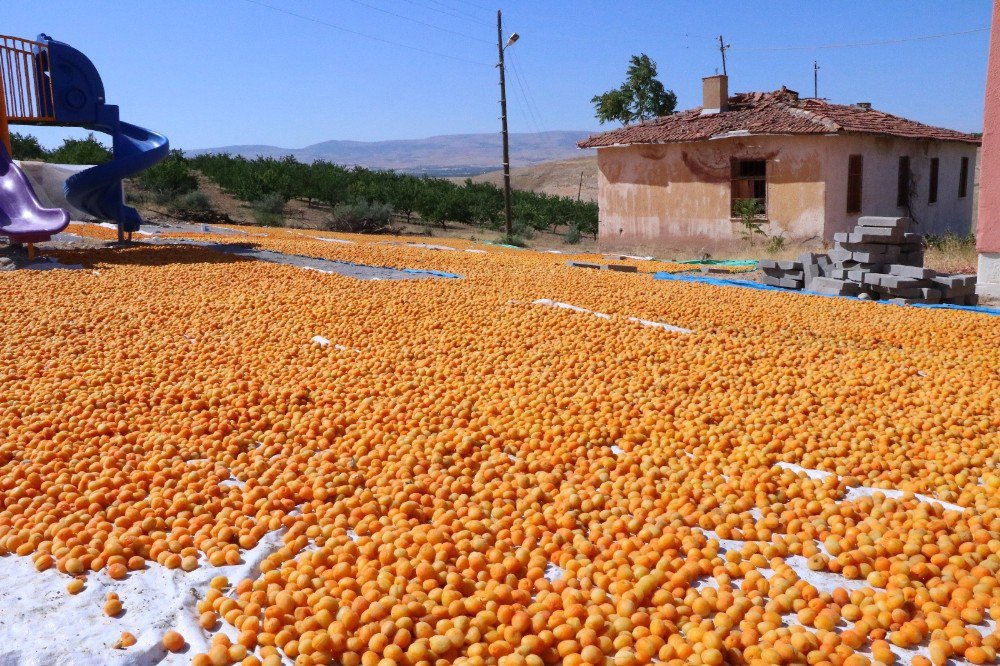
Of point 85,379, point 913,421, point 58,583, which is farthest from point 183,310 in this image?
point 913,421

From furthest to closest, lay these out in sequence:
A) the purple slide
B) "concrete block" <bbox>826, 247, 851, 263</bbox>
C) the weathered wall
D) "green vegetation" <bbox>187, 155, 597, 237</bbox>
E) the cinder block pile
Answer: "green vegetation" <bbox>187, 155, 597, 237</bbox>
the weathered wall
the purple slide
"concrete block" <bbox>826, 247, 851, 263</bbox>
the cinder block pile

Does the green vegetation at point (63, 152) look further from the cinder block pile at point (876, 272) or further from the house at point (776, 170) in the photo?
the cinder block pile at point (876, 272)

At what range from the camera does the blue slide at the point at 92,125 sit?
1252 centimetres

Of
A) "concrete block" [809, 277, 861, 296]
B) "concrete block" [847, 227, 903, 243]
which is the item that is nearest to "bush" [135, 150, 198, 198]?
"concrete block" [809, 277, 861, 296]

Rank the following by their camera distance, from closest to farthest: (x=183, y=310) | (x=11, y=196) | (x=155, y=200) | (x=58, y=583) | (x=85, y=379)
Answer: (x=58, y=583) < (x=85, y=379) < (x=183, y=310) < (x=11, y=196) < (x=155, y=200)

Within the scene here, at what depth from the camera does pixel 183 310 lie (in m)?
7.58

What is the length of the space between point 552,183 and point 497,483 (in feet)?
242

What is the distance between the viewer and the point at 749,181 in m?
19.0

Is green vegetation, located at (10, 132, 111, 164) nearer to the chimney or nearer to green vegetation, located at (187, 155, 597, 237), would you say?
green vegetation, located at (187, 155, 597, 237)

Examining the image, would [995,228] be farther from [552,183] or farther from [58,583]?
[552,183]

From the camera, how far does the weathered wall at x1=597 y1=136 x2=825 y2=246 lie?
702 inches

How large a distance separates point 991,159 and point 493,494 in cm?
992

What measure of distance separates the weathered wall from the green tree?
2330 centimetres

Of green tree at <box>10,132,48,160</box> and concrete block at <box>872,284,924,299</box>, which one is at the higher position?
green tree at <box>10,132,48,160</box>
